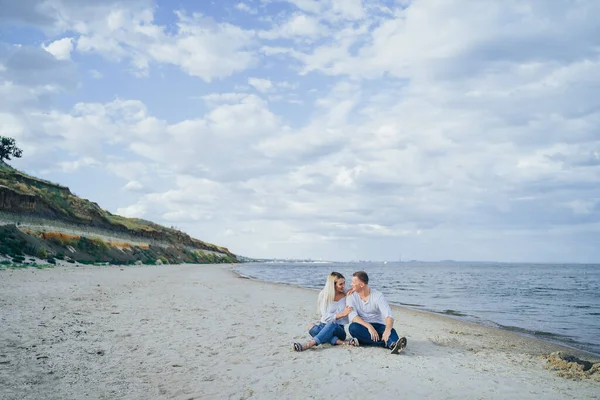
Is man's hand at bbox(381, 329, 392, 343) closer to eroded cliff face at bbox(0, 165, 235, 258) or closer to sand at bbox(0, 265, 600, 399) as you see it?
sand at bbox(0, 265, 600, 399)

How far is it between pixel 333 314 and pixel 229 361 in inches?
100

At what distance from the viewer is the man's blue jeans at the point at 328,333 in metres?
8.08

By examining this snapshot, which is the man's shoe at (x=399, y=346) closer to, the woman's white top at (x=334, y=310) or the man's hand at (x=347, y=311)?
the man's hand at (x=347, y=311)

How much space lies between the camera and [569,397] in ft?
18.5

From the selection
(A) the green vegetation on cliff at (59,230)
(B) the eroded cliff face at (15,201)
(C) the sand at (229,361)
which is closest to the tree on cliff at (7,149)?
(A) the green vegetation on cliff at (59,230)

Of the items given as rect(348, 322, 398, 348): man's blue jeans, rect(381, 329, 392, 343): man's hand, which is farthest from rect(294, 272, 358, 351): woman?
rect(381, 329, 392, 343): man's hand

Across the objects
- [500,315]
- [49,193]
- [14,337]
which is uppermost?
[49,193]

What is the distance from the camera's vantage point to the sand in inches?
215

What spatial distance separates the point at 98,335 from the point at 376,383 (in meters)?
6.08

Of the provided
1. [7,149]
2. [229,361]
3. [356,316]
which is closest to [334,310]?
Answer: [356,316]

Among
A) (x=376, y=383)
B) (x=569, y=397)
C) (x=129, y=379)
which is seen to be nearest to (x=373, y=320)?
(x=376, y=383)

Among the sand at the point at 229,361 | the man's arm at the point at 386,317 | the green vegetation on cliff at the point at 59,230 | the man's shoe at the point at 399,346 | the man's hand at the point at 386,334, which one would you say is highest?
the green vegetation on cliff at the point at 59,230

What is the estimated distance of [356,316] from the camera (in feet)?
27.1

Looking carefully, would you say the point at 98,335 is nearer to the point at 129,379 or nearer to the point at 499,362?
the point at 129,379
